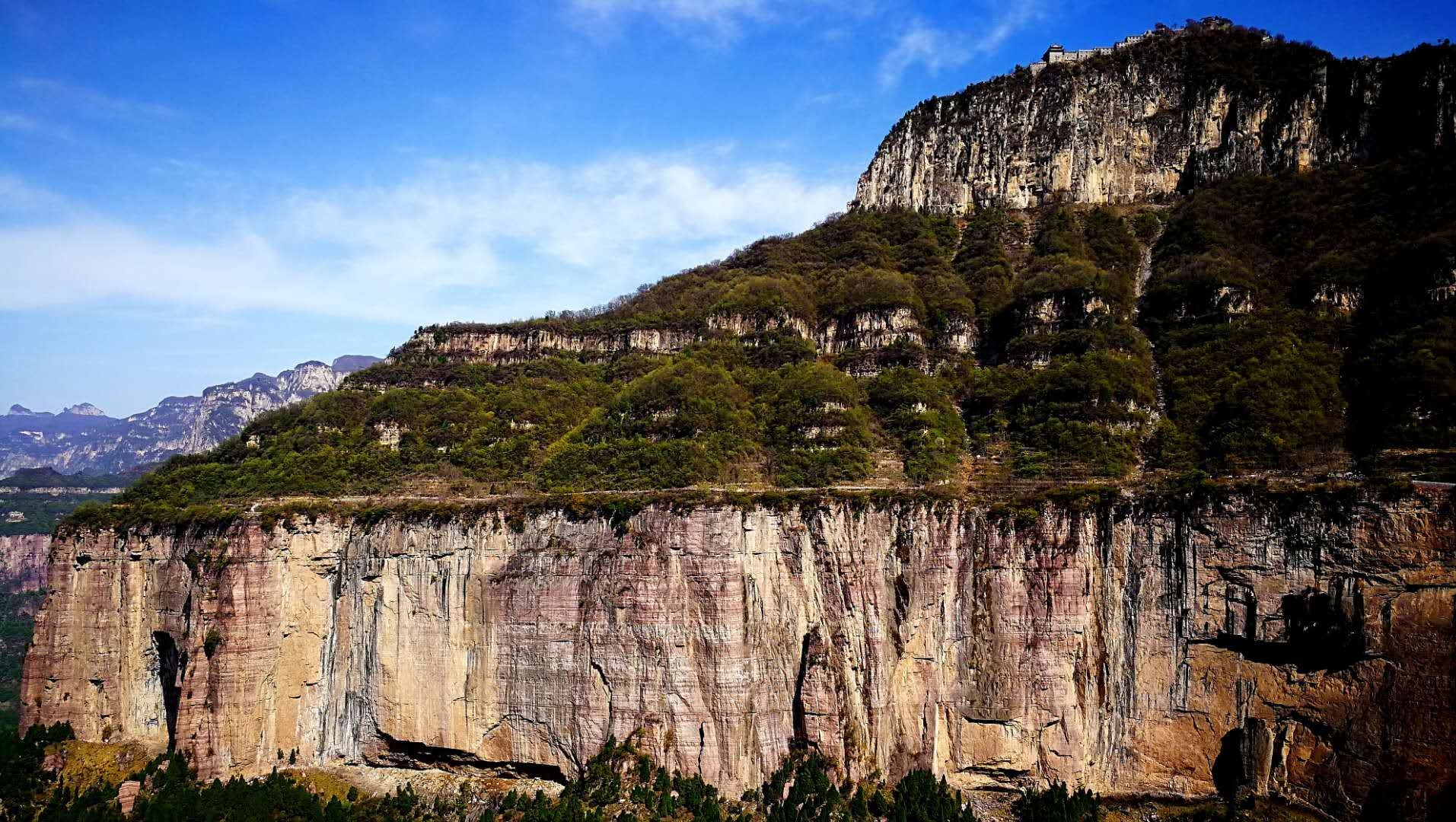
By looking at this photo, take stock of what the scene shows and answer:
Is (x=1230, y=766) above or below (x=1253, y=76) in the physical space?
below

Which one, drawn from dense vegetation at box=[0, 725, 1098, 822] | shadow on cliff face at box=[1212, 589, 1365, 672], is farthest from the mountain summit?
dense vegetation at box=[0, 725, 1098, 822]

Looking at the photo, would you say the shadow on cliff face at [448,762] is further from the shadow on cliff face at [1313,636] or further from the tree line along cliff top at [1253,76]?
the tree line along cliff top at [1253,76]

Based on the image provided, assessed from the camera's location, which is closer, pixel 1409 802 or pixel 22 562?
pixel 1409 802

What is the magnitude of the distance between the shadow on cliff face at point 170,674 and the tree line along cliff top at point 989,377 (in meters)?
6.95

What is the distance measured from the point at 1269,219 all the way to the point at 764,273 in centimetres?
3691

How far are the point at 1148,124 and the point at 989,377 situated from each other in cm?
3480

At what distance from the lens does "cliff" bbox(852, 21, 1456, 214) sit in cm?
7000

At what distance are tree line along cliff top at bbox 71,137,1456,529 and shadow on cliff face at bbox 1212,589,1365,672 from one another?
7025 mm

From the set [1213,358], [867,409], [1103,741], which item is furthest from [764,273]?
[1103,741]

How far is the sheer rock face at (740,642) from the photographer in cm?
4100

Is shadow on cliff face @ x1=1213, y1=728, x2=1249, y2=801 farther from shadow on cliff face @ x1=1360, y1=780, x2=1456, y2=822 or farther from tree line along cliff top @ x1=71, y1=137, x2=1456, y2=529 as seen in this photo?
tree line along cliff top @ x1=71, y1=137, x2=1456, y2=529

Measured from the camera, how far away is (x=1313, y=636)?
128 feet

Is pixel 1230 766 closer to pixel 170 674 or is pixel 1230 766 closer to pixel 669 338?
pixel 669 338

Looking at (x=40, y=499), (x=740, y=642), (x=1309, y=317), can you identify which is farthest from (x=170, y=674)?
(x=40, y=499)
